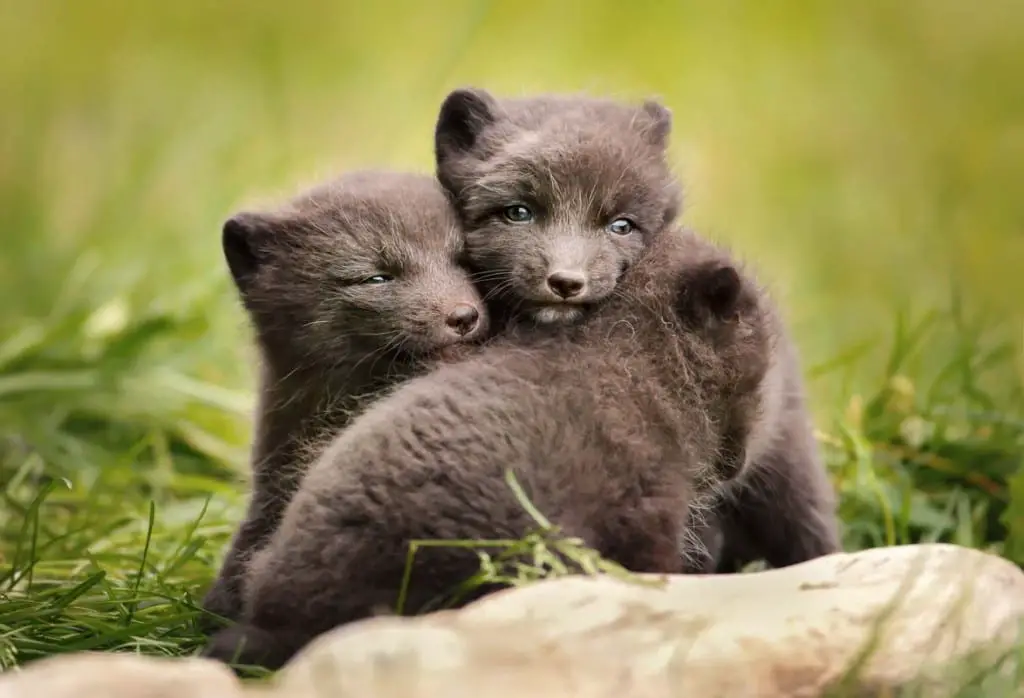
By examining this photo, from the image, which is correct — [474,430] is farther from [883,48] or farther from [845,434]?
[883,48]

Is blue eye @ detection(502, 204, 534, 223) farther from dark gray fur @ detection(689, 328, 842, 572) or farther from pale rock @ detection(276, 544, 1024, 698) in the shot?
pale rock @ detection(276, 544, 1024, 698)

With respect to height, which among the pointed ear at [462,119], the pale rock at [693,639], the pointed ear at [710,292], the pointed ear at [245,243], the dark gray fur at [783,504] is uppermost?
the pointed ear at [462,119]

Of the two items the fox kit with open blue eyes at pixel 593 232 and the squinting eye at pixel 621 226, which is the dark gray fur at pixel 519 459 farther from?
the squinting eye at pixel 621 226

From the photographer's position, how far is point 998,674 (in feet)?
9.99

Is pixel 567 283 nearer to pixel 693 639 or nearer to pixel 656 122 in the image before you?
pixel 656 122

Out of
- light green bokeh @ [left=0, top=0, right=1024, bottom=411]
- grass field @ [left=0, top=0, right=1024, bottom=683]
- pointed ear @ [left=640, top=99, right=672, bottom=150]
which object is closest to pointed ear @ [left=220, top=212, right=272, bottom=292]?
grass field @ [left=0, top=0, right=1024, bottom=683]

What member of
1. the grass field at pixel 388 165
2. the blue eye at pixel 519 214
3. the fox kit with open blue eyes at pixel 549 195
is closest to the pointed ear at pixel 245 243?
the grass field at pixel 388 165

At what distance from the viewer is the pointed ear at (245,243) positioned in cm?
436

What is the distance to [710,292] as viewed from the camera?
3.85 m

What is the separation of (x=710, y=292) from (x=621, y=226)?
1.86ft

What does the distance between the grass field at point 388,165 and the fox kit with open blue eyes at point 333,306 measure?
1.38 feet

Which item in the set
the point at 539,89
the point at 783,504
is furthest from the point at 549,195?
the point at 539,89

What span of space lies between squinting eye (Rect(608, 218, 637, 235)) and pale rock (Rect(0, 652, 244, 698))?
2.09 meters

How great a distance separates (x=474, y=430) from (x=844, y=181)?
711 cm
